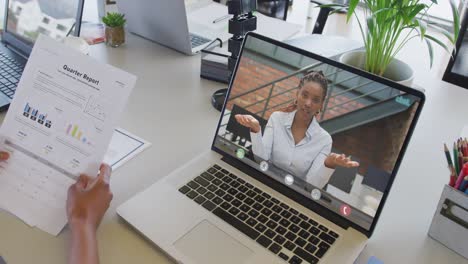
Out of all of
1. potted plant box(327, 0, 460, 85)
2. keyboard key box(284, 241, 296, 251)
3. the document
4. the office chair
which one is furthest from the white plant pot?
the office chair

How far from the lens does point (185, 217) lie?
703 millimetres

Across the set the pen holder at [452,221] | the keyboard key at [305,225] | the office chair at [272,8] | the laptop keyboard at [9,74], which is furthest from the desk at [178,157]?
the office chair at [272,8]

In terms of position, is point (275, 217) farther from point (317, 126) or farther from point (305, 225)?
point (317, 126)

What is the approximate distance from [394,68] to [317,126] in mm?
423

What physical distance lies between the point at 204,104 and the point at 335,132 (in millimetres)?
473

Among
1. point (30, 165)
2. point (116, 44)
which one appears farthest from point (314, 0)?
point (30, 165)

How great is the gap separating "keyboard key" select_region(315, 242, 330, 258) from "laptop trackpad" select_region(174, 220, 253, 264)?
0.11 m

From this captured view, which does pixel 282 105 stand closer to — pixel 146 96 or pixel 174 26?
pixel 146 96

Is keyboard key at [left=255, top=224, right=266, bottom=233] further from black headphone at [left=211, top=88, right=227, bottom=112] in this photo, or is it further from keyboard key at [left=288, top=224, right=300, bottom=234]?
black headphone at [left=211, top=88, right=227, bottom=112]

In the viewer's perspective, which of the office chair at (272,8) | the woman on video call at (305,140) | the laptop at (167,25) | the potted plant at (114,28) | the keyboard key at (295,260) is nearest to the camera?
the keyboard key at (295,260)

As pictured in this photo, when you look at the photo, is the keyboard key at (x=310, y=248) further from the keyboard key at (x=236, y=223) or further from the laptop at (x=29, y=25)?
the laptop at (x=29, y=25)

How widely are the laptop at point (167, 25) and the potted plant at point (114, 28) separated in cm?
6

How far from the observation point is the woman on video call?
726mm

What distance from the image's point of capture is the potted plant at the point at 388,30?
909 mm
